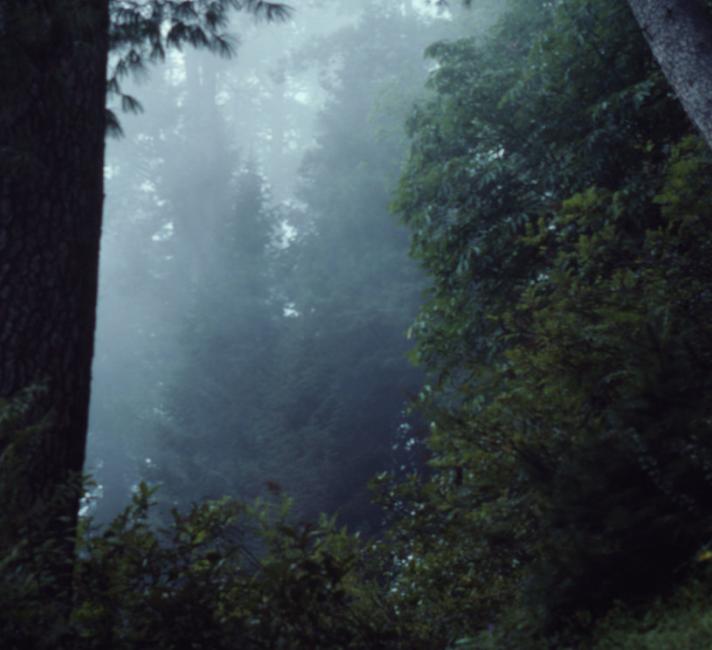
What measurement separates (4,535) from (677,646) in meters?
2.14

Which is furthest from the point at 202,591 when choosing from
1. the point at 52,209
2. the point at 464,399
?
the point at 464,399

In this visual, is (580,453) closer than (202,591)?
No

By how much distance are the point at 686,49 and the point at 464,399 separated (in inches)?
126

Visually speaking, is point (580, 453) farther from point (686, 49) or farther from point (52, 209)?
point (686, 49)

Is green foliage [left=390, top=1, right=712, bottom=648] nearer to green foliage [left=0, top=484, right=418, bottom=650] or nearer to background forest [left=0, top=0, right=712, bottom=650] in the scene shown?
background forest [left=0, top=0, right=712, bottom=650]

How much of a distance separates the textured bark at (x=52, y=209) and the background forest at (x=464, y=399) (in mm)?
754

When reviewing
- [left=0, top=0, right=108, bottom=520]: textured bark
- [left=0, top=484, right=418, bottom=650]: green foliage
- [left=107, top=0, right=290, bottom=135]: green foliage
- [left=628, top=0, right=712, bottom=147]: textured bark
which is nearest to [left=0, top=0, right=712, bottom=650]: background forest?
[left=0, top=484, right=418, bottom=650]: green foliage

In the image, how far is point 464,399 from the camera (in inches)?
203

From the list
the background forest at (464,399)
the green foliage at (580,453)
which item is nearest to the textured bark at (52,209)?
the background forest at (464,399)

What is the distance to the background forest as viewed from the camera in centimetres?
294

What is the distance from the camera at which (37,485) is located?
3.47m

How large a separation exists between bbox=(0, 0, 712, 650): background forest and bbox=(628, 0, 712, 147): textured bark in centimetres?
38

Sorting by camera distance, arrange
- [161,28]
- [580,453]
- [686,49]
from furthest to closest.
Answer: [161,28], [686,49], [580,453]

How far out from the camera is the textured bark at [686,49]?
5.89 metres
